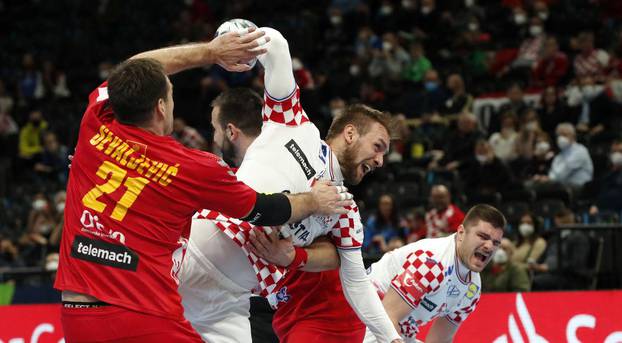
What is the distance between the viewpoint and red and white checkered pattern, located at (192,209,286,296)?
5805 millimetres

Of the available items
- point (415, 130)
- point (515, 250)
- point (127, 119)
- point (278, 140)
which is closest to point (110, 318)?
point (127, 119)

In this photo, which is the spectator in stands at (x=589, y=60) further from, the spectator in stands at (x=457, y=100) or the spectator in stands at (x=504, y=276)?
the spectator in stands at (x=504, y=276)

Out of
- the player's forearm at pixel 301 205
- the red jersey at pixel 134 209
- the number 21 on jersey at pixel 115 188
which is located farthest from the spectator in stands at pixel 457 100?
the number 21 on jersey at pixel 115 188

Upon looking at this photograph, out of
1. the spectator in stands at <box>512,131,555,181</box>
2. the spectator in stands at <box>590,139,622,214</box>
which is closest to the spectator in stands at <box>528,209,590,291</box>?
the spectator in stands at <box>590,139,622,214</box>

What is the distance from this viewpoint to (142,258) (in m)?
4.52

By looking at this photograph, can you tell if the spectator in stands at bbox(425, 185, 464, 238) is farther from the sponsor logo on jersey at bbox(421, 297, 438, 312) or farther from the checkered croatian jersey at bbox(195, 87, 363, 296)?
the checkered croatian jersey at bbox(195, 87, 363, 296)

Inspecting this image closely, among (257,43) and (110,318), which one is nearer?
(110,318)

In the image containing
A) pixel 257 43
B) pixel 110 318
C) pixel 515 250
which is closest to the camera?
pixel 110 318

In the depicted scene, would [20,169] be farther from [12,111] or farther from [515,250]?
[515,250]

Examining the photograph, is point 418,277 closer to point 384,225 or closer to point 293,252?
point 293,252

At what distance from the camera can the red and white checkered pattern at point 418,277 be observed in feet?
22.6

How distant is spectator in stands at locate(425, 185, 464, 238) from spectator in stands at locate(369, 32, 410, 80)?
6025mm

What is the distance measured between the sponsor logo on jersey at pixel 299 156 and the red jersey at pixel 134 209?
1131 millimetres

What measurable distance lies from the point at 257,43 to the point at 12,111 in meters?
17.6
